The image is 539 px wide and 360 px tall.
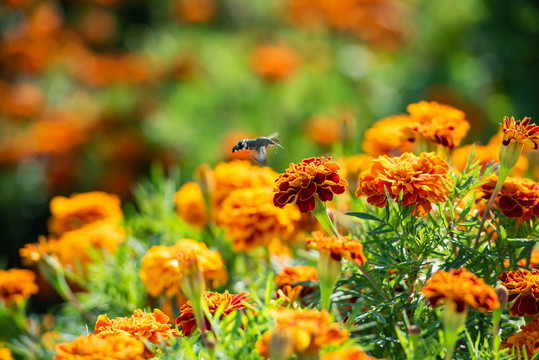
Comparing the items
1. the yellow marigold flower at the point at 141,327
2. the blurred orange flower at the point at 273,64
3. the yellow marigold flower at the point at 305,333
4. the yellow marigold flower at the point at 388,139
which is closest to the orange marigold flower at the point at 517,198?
the yellow marigold flower at the point at 388,139

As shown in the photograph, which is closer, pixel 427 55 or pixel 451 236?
pixel 451 236

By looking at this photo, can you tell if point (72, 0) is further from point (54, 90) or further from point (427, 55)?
point (427, 55)

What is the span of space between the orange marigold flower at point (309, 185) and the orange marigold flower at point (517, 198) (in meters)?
0.25

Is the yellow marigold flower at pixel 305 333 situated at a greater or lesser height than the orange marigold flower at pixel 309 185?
lesser

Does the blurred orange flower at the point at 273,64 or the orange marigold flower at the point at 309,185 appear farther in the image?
the blurred orange flower at the point at 273,64

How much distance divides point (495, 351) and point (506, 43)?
104 inches

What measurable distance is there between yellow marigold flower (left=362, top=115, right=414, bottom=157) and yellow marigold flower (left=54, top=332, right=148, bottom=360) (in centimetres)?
56

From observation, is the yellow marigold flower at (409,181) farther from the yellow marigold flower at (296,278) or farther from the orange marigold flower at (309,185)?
the yellow marigold flower at (296,278)

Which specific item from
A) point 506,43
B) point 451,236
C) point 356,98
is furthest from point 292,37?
point 451,236

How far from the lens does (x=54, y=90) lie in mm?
3467

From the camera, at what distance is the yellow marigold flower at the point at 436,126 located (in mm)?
947

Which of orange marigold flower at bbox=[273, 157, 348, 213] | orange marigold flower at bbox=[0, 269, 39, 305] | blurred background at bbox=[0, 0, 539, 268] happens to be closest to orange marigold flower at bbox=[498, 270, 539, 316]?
orange marigold flower at bbox=[273, 157, 348, 213]

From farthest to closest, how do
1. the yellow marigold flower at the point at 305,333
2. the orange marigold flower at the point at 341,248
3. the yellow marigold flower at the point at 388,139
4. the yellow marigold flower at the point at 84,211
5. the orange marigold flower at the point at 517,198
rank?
1. the yellow marigold flower at the point at 84,211
2. the yellow marigold flower at the point at 388,139
3. the orange marigold flower at the point at 517,198
4. the orange marigold flower at the point at 341,248
5. the yellow marigold flower at the point at 305,333

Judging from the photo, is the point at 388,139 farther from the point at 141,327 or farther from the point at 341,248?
the point at 141,327
